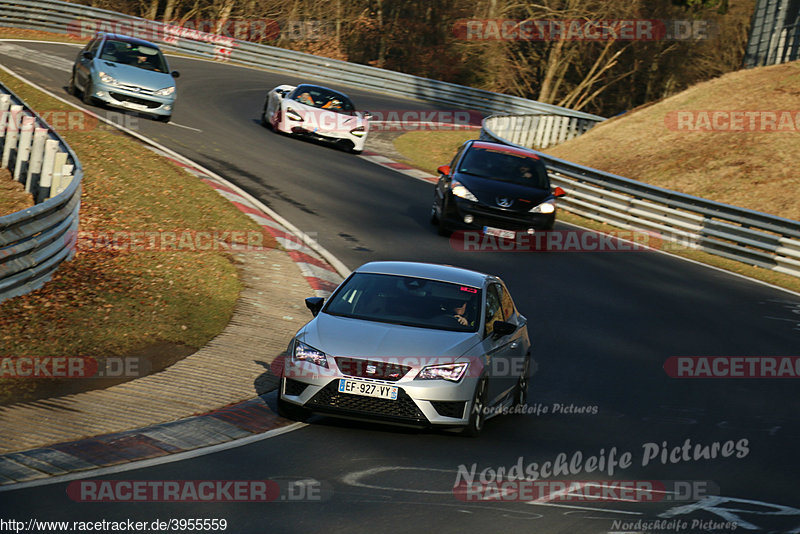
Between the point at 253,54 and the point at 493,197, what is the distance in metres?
29.5

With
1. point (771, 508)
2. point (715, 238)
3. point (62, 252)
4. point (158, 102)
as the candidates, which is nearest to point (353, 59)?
point (158, 102)

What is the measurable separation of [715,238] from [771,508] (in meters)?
16.0

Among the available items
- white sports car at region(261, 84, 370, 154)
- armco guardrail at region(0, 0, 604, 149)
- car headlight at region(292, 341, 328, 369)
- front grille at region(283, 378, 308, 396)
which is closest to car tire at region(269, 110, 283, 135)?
white sports car at region(261, 84, 370, 154)

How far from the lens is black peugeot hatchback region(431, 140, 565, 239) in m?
19.3

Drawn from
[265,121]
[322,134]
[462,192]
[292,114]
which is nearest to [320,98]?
[292,114]

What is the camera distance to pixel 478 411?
9.24 meters

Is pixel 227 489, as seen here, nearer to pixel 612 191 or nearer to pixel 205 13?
pixel 612 191

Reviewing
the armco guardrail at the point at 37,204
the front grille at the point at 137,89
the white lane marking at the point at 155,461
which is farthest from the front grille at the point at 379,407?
the front grille at the point at 137,89

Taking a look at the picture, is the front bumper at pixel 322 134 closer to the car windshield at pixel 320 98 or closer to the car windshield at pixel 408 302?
the car windshield at pixel 320 98

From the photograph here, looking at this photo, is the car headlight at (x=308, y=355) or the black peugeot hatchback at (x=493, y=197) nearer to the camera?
the car headlight at (x=308, y=355)

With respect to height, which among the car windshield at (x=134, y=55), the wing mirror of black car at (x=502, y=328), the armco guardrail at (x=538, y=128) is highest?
the car windshield at (x=134, y=55)

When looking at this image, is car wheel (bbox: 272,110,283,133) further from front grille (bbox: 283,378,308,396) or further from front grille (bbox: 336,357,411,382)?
front grille (bbox: 336,357,411,382)

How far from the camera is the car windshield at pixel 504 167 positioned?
20.3 m

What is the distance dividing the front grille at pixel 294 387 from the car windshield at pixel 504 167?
11575 mm
